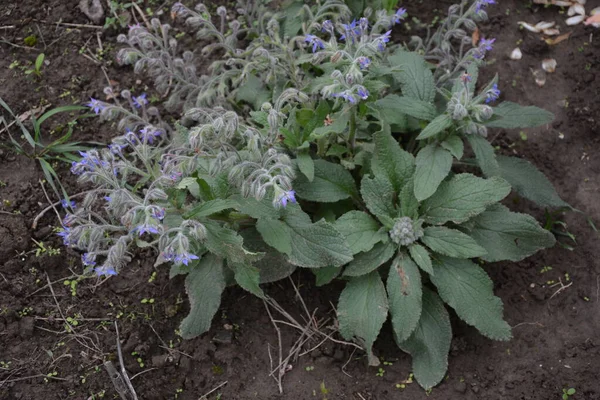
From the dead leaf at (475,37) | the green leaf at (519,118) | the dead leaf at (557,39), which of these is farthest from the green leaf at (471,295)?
the dead leaf at (557,39)

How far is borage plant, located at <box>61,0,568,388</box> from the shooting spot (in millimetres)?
3270

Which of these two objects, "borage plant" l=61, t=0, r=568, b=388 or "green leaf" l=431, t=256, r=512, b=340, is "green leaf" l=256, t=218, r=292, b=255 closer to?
"borage plant" l=61, t=0, r=568, b=388

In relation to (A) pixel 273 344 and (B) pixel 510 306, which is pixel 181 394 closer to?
(A) pixel 273 344

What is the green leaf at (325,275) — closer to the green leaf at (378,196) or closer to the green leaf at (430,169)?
the green leaf at (378,196)

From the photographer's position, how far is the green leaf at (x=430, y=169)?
11.7 ft

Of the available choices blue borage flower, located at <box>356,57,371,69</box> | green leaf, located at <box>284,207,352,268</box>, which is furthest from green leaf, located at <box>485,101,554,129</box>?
green leaf, located at <box>284,207,352,268</box>

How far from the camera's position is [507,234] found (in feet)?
12.5

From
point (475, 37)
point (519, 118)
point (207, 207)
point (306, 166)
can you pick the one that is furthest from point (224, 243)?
point (475, 37)

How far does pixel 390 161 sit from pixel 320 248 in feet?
2.46

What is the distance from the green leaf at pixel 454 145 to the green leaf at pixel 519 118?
0.28 m

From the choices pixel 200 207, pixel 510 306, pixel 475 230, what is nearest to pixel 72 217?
pixel 200 207

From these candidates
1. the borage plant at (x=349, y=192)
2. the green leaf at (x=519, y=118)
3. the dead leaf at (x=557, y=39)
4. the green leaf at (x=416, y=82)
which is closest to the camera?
the borage plant at (x=349, y=192)

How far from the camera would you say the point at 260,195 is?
3025mm

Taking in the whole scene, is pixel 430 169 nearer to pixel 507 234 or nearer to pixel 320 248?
pixel 507 234
